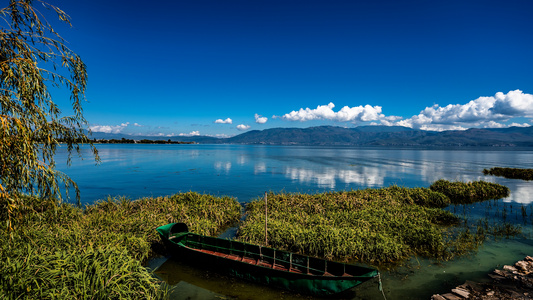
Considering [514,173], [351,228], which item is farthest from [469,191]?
[514,173]

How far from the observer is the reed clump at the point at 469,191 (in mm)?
33000

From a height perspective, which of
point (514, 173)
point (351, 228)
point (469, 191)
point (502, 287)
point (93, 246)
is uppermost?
point (93, 246)

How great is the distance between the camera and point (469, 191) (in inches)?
1323

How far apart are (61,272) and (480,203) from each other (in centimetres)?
4171

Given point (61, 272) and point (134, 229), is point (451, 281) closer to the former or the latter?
point (61, 272)

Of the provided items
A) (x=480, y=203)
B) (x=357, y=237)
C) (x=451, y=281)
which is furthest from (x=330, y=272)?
(x=480, y=203)

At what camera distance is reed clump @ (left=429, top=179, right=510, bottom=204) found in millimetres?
33000

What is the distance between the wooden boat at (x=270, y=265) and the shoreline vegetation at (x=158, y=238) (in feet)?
6.24

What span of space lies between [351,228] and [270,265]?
7325mm

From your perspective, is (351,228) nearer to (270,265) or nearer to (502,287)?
(270,265)

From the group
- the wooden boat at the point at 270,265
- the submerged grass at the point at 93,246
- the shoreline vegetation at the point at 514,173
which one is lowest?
the shoreline vegetation at the point at 514,173

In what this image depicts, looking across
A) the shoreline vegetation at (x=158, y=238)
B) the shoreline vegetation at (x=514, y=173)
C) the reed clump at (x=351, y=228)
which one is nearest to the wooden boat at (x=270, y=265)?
the shoreline vegetation at (x=158, y=238)

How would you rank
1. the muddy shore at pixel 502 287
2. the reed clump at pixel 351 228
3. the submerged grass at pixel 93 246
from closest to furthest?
the submerged grass at pixel 93 246 < the muddy shore at pixel 502 287 < the reed clump at pixel 351 228

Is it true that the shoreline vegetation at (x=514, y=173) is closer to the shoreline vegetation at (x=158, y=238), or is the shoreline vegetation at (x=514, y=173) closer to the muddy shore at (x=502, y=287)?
the shoreline vegetation at (x=158, y=238)
